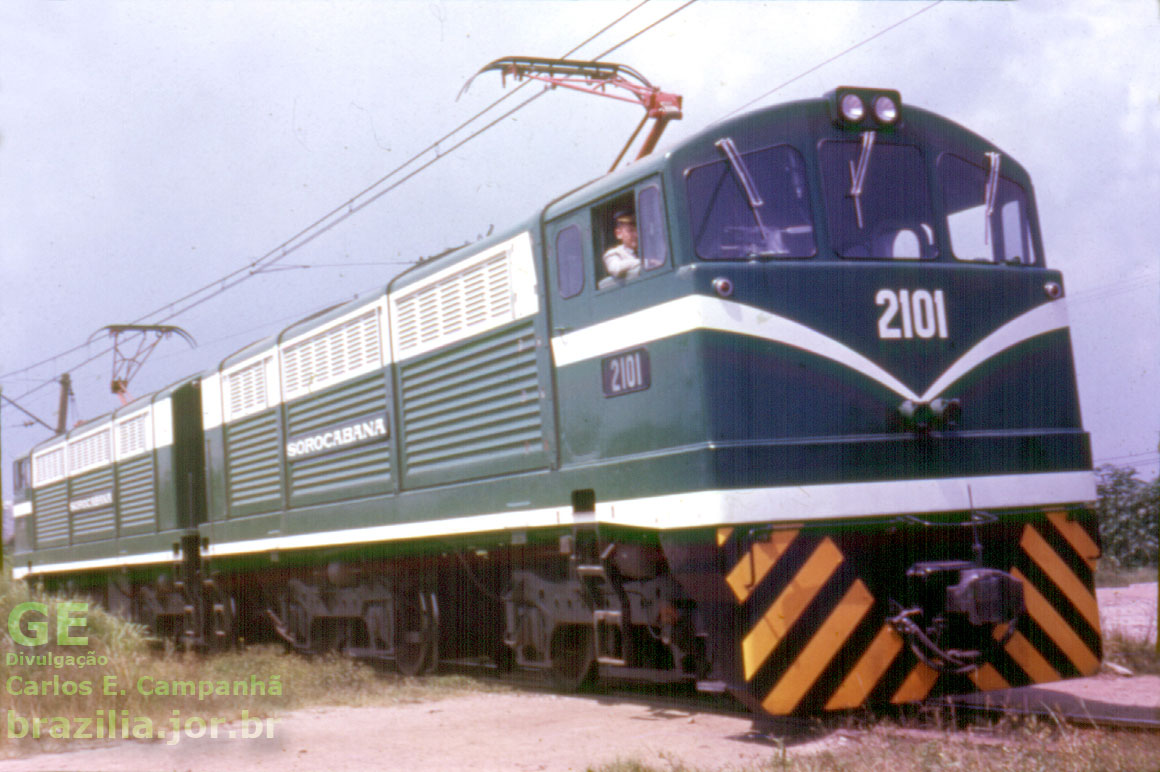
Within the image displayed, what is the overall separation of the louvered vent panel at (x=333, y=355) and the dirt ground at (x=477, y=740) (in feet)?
10.4

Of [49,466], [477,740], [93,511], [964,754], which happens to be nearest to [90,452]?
[93,511]

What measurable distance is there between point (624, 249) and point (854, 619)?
2.51 m

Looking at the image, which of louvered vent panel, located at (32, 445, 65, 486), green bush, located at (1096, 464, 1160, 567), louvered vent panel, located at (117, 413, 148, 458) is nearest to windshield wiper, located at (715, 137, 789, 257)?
louvered vent panel, located at (117, 413, 148, 458)

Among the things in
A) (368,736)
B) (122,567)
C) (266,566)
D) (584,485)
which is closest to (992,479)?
(584,485)

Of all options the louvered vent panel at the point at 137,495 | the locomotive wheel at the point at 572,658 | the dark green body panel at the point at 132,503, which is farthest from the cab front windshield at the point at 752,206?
the louvered vent panel at the point at 137,495

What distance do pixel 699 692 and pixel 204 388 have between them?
8.07 metres

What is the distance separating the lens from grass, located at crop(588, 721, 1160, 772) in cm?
502

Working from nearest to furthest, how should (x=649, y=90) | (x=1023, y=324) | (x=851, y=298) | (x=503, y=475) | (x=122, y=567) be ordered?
(x=851, y=298)
(x=1023, y=324)
(x=503, y=475)
(x=649, y=90)
(x=122, y=567)

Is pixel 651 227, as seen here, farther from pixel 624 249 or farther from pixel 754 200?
pixel 754 200

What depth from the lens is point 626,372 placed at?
6.90m

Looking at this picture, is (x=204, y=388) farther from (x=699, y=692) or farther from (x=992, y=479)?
(x=992, y=479)

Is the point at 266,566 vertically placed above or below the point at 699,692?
above

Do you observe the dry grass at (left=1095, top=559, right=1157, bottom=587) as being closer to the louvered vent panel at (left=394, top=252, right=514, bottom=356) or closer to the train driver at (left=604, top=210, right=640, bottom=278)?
the louvered vent panel at (left=394, top=252, right=514, bottom=356)

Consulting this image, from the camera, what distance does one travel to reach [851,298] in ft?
21.5
